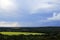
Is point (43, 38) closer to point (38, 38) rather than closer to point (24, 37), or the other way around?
point (38, 38)

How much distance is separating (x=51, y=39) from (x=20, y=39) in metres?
3.85

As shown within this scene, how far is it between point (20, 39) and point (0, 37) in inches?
101

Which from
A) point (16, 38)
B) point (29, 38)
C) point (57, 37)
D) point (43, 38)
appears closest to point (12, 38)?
point (16, 38)

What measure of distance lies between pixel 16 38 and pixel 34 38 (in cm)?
230

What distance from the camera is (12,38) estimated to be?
24.1 meters

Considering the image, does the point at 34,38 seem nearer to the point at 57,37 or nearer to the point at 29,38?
the point at 29,38

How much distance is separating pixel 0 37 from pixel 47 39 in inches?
233

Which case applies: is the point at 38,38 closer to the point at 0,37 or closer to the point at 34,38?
the point at 34,38

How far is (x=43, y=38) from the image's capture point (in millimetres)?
24203

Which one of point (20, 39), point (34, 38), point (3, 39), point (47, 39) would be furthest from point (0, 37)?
point (47, 39)

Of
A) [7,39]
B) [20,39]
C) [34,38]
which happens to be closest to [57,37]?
[34,38]

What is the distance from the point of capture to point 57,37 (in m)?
24.3

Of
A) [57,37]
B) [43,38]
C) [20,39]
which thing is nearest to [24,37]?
[20,39]

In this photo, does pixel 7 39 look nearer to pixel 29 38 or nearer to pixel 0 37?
pixel 0 37
